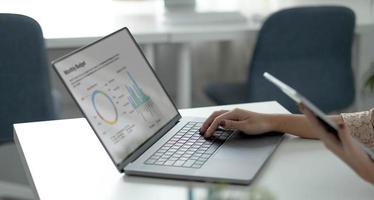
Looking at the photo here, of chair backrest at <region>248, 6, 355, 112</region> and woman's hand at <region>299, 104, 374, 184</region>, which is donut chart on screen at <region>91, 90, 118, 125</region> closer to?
woman's hand at <region>299, 104, 374, 184</region>

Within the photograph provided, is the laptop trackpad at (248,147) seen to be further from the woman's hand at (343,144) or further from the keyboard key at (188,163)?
the woman's hand at (343,144)

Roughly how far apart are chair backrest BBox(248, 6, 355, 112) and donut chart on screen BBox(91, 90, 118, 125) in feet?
4.24

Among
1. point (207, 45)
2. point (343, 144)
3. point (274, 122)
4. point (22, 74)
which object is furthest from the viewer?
point (207, 45)

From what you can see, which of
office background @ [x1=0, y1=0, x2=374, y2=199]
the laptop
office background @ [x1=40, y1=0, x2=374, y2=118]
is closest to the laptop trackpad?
the laptop

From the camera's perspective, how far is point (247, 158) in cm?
125

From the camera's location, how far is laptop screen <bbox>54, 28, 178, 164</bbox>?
117 centimetres

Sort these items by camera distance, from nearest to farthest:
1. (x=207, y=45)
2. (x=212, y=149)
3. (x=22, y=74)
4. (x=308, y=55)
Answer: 1. (x=212, y=149)
2. (x=22, y=74)
3. (x=308, y=55)
4. (x=207, y=45)

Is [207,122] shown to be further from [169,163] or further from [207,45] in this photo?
[207,45]

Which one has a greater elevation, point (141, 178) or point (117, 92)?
point (117, 92)

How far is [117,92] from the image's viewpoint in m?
1.26

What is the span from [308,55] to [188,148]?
4.33 feet

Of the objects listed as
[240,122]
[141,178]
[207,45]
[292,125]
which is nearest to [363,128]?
[292,125]

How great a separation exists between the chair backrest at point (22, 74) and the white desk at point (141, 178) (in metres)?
0.75

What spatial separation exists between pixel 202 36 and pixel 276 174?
4.67 ft
